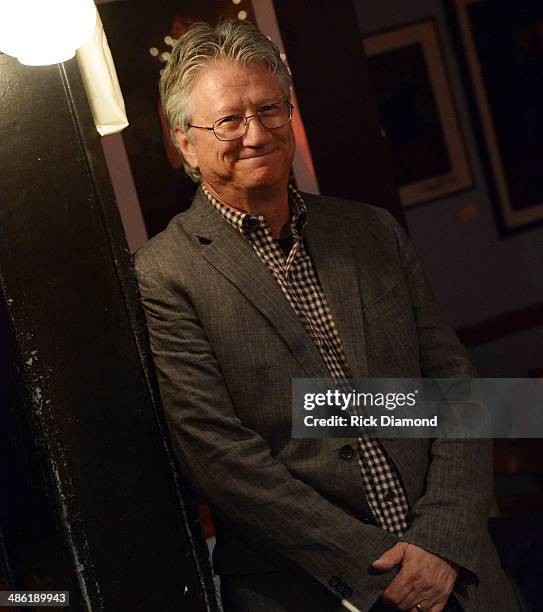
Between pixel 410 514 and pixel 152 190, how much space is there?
1.17 meters

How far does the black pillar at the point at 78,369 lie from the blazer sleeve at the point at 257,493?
14 cm

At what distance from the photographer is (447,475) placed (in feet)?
6.35

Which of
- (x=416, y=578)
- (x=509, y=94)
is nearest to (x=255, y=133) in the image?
(x=416, y=578)

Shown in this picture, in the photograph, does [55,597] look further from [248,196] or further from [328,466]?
[248,196]

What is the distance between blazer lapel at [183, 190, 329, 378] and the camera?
187 centimetres

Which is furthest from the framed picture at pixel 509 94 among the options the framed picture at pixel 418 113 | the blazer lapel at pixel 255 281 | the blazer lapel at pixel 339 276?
the blazer lapel at pixel 255 281

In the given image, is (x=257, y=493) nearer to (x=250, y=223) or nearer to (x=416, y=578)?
(x=416, y=578)

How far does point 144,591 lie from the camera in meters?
1.91

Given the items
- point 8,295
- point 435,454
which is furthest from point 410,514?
point 8,295

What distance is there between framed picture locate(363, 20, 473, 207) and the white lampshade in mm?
3145

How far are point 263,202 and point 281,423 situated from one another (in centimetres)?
50

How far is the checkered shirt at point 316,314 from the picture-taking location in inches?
74.9

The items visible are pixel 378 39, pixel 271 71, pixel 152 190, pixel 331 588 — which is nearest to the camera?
pixel 331 588

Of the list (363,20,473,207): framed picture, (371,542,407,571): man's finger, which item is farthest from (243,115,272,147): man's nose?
(363,20,473,207): framed picture
